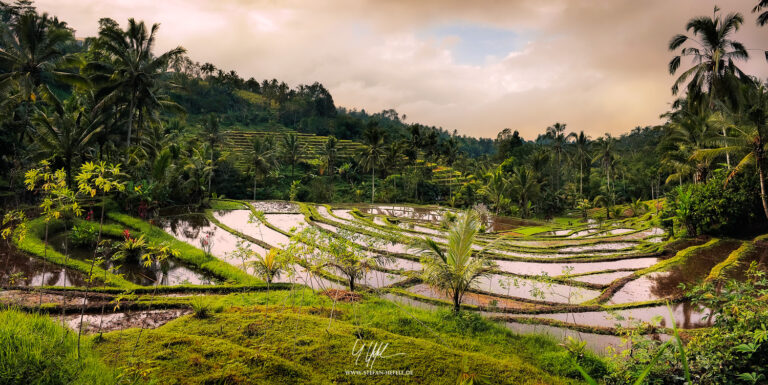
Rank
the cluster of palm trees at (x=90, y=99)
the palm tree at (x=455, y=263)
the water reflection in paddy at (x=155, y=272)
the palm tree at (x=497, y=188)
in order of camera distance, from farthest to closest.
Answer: the palm tree at (x=497, y=188), the cluster of palm trees at (x=90, y=99), the water reflection in paddy at (x=155, y=272), the palm tree at (x=455, y=263)

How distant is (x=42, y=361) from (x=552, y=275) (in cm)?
1264

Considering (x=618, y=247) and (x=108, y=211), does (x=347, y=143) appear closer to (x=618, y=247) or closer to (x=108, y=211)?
(x=108, y=211)

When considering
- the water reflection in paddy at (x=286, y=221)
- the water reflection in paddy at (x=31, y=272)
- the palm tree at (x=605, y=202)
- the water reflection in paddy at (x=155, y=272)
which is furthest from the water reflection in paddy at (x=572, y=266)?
the palm tree at (x=605, y=202)

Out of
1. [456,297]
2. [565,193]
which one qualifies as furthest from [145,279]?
[565,193]

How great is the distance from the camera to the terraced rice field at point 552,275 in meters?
7.71

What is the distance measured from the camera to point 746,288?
13.4 ft

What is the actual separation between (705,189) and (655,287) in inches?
356

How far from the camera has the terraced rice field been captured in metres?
7.71

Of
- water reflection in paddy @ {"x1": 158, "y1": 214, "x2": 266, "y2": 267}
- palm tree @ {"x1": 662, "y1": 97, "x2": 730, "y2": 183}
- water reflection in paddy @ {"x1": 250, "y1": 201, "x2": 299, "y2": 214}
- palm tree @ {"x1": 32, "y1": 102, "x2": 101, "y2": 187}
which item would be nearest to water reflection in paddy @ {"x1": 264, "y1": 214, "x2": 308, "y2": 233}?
water reflection in paddy @ {"x1": 250, "y1": 201, "x2": 299, "y2": 214}

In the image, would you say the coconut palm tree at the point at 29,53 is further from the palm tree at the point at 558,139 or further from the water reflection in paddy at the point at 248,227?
the palm tree at the point at 558,139

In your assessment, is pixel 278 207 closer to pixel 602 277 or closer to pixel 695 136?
pixel 602 277

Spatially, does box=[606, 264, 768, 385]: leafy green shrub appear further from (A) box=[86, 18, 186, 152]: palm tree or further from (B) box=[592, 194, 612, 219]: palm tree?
(B) box=[592, 194, 612, 219]: palm tree

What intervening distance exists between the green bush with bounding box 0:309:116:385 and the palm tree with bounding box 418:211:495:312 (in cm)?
523
